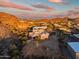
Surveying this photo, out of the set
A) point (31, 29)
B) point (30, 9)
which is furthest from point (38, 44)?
point (30, 9)

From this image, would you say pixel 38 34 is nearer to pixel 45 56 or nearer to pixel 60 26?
pixel 60 26

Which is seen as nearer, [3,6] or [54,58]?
[54,58]

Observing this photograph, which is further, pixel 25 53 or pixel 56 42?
pixel 56 42

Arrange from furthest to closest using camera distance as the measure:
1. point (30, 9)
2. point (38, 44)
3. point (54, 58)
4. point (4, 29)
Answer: point (30, 9), point (4, 29), point (38, 44), point (54, 58)

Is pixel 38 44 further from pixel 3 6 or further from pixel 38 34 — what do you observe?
pixel 3 6

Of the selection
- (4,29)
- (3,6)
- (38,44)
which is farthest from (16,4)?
(38,44)

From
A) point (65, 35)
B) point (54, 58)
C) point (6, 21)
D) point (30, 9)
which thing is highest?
point (30, 9)

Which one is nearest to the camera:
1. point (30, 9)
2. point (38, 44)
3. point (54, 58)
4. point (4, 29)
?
point (54, 58)

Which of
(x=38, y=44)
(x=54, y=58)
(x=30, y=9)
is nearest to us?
(x=54, y=58)

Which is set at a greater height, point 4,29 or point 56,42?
point 4,29
